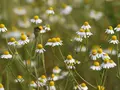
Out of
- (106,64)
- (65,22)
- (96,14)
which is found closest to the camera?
(106,64)

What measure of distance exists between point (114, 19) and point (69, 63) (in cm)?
151

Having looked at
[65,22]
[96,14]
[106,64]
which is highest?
[106,64]

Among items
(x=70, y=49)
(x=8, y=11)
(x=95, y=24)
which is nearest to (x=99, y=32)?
(x=95, y=24)

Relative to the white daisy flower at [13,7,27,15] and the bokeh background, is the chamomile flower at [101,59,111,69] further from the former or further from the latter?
the white daisy flower at [13,7,27,15]

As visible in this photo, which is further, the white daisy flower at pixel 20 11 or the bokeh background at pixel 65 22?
the white daisy flower at pixel 20 11

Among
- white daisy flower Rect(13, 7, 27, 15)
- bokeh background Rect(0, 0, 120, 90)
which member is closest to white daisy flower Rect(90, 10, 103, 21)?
bokeh background Rect(0, 0, 120, 90)

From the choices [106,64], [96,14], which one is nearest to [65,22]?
[96,14]

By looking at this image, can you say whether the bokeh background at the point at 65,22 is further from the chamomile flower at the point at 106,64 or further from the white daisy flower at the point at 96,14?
the chamomile flower at the point at 106,64

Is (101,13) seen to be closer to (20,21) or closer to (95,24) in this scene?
(95,24)

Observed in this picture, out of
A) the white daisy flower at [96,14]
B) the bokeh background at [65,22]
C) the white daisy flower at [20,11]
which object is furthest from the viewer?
the white daisy flower at [20,11]

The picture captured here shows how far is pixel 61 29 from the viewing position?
4.21 m

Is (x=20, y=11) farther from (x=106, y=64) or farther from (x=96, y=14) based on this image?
(x=106, y=64)

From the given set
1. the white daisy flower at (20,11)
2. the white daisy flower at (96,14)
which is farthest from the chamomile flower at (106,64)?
the white daisy flower at (20,11)

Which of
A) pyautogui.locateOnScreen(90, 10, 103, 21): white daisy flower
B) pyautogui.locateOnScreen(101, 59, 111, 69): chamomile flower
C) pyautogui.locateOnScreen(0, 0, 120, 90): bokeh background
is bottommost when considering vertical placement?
pyautogui.locateOnScreen(0, 0, 120, 90): bokeh background
